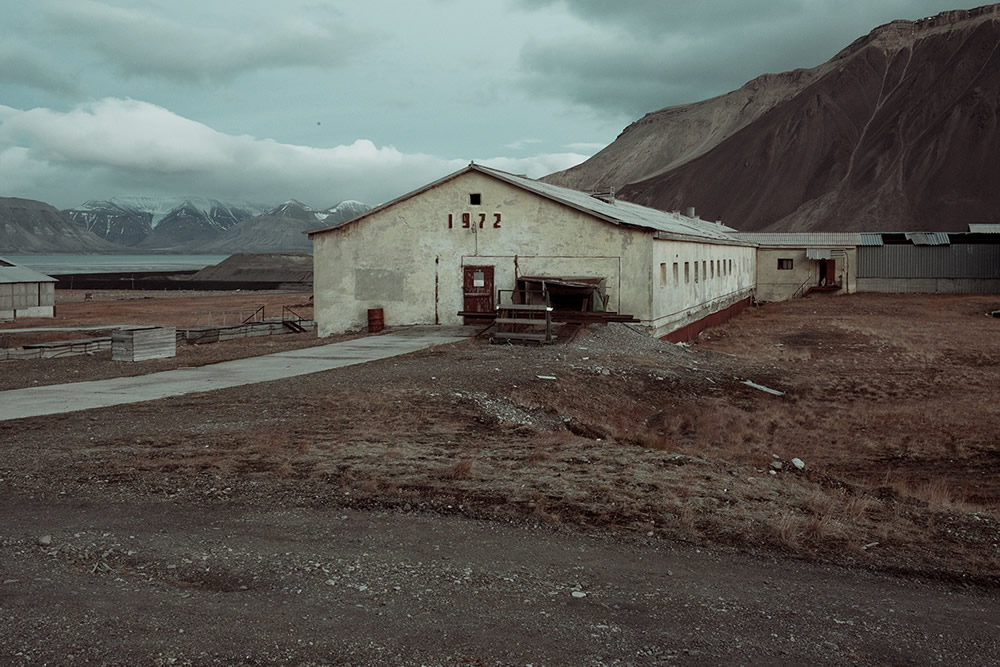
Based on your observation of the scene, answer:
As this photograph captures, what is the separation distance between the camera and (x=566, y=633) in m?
5.71

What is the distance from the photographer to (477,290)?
28.3 m

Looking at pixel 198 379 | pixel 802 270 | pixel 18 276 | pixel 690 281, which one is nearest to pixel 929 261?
pixel 802 270

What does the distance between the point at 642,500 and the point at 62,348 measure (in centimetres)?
1985

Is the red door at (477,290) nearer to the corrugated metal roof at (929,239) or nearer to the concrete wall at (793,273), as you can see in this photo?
the concrete wall at (793,273)

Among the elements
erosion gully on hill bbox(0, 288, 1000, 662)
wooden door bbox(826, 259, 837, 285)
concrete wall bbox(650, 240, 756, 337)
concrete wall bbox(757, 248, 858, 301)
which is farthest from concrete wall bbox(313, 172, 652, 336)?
wooden door bbox(826, 259, 837, 285)

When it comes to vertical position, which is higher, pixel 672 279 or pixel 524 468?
pixel 672 279

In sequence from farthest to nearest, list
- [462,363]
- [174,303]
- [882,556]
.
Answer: [174,303] → [462,363] → [882,556]

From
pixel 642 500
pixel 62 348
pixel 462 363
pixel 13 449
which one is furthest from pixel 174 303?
pixel 642 500

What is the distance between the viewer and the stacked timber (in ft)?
67.6

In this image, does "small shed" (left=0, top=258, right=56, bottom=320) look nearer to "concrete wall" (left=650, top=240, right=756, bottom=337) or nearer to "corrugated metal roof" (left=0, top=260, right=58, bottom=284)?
"corrugated metal roof" (left=0, top=260, right=58, bottom=284)

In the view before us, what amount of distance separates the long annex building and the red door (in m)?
0.03

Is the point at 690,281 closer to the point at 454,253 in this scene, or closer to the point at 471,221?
the point at 471,221

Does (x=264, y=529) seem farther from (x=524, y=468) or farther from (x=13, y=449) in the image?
(x=13, y=449)

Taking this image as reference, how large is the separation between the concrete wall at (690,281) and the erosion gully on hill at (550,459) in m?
6.87
